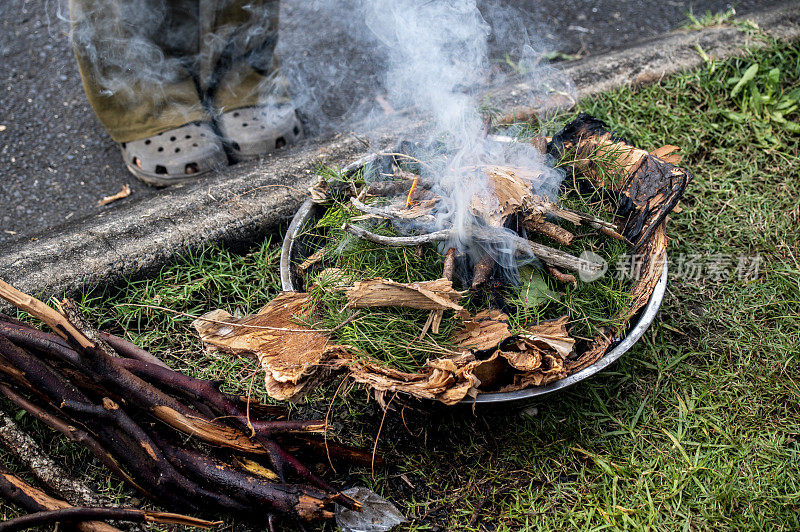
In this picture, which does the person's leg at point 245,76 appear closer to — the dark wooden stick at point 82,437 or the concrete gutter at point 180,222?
the concrete gutter at point 180,222

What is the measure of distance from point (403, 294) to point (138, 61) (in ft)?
7.10

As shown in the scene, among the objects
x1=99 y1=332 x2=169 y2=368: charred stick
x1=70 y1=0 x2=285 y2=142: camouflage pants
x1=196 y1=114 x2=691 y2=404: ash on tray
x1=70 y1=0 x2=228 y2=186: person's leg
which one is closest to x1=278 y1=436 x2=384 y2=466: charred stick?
x1=196 y1=114 x2=691 y2=404: ash on tray

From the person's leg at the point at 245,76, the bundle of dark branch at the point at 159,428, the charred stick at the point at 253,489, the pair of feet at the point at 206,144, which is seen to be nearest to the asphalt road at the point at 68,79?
the pair of feet at the point at 206,144

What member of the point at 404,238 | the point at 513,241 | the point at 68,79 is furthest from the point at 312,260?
the point at 68,79

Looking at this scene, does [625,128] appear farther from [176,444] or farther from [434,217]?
[176,444]

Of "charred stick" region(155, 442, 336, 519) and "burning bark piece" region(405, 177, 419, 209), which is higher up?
"burning bark piece" region(405, 177, 419, 209)

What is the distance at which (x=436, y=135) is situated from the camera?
8.25 ft

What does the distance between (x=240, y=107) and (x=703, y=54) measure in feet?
8.95

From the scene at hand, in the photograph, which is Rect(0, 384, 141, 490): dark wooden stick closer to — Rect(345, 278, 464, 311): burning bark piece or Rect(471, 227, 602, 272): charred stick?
Rect(345, 278, 464, 311): burning bark piece

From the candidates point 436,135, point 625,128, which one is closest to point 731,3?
point 625,128

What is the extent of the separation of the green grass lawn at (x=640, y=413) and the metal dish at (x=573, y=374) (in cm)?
24

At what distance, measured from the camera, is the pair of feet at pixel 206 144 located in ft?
9.98

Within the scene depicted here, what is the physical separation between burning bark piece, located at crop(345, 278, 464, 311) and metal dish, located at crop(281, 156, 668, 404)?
0.98 ft

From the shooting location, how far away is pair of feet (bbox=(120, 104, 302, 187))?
120 inches
